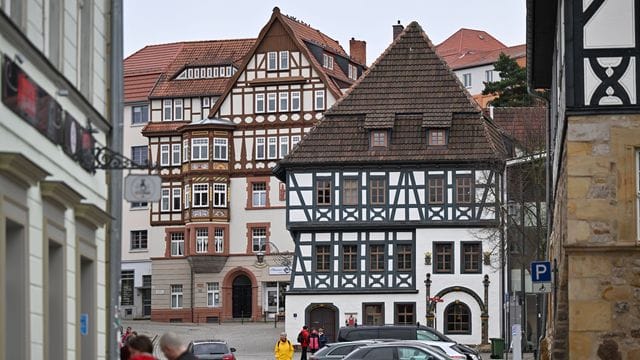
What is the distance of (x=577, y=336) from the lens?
27.2 meters

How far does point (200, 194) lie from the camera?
3755 inches

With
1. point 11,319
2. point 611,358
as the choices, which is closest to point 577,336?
point 611,358

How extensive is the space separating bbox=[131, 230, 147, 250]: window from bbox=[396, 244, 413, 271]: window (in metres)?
32.7

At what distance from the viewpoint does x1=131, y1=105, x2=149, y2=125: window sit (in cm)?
10403

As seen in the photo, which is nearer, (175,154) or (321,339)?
(321,339)

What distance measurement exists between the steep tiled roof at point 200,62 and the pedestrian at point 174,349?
83.4 metres

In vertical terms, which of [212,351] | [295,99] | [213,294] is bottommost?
[212,351]

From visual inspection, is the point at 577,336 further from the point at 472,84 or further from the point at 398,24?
the point at 472,84

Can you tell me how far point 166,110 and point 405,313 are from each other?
102ft

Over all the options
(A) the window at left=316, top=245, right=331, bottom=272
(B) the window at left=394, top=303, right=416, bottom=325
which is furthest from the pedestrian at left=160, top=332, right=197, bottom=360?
A: (A) the window at left=316, top=245, right=331, bottom=272

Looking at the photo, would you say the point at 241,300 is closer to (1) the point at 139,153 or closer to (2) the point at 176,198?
(2) the point at 176,198

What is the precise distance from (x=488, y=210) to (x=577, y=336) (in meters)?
44.9

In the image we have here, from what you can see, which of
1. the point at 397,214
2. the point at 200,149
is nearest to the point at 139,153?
the point at 200,149

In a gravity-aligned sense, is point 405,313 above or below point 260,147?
below
